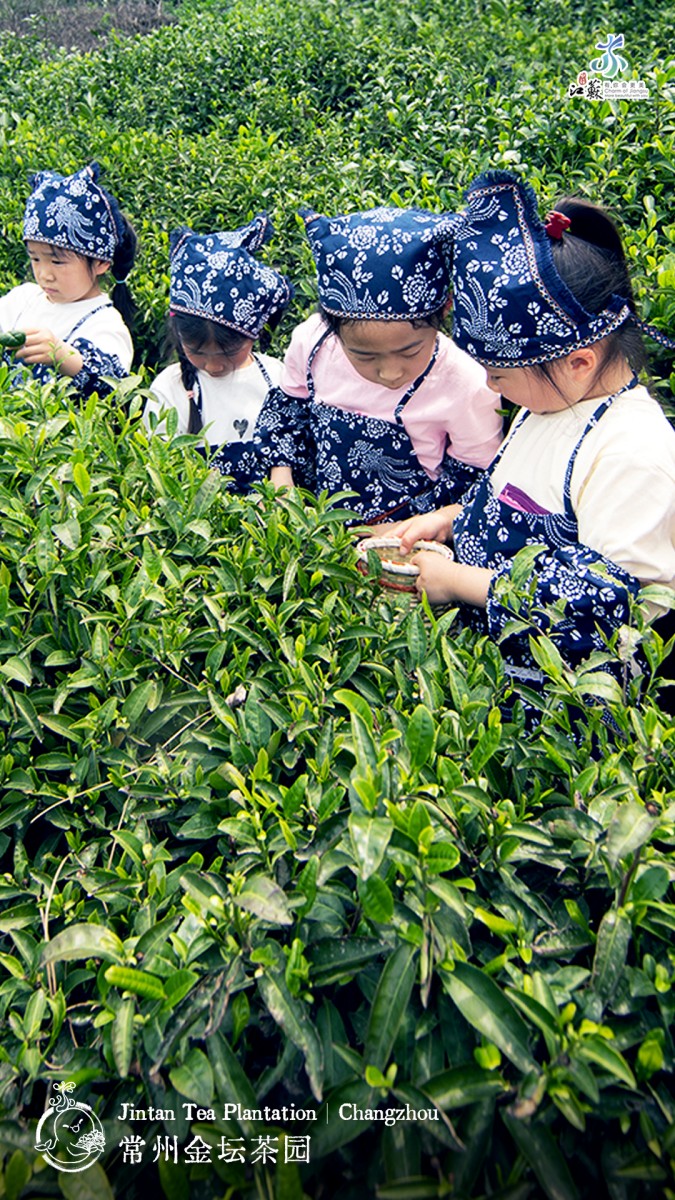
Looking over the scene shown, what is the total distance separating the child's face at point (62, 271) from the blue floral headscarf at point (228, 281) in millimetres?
695

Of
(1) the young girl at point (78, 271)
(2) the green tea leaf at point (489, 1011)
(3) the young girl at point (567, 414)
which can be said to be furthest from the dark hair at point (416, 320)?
(2) the green tea leaf at point (489, 1011)

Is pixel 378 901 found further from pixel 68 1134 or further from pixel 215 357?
pixel 215 357

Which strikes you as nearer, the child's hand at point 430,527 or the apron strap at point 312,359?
the child's hand at point 430,527

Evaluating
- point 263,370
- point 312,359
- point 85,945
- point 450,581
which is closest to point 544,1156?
point 85,945

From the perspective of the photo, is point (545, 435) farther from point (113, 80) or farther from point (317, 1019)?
point (113, 80)

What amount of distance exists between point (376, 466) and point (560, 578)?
1087 mm

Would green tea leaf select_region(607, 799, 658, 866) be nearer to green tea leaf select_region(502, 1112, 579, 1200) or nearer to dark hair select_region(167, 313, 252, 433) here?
green tea leaf select_region(502, 1112, 579, 1200)

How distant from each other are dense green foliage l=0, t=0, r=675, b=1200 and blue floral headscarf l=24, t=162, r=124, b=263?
1.27 m

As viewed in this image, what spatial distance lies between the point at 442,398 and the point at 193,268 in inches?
40.9

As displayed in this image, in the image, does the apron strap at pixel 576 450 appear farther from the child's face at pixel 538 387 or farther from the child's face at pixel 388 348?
the child's face at pixel 388 348

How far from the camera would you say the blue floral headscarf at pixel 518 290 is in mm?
2023

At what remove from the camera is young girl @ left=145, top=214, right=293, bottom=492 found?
10.4ft

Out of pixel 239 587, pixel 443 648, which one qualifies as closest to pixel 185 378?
pixel 239 587

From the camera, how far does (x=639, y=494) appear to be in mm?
1978
